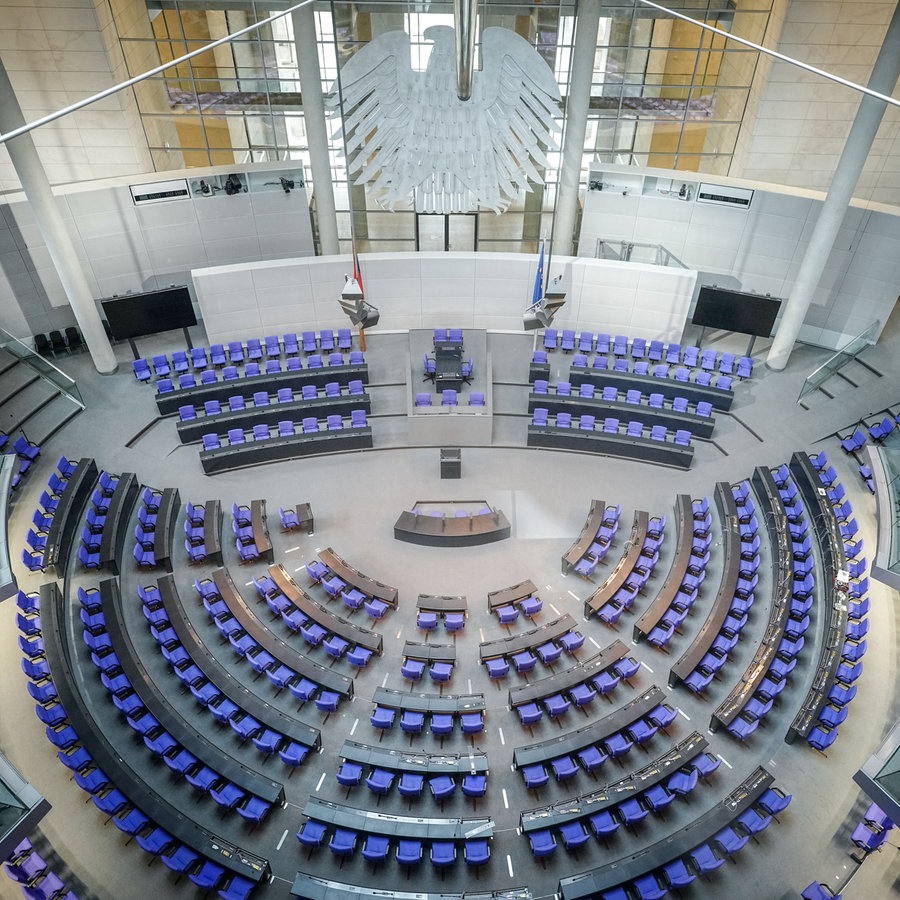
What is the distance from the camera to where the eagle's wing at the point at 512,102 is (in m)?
10.4

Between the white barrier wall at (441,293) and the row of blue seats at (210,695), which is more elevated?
the white barrier wall at (441,293)

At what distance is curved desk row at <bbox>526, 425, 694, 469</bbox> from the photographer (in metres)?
18.0

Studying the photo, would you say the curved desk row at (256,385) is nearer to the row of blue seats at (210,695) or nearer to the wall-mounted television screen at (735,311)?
the row of blue seats at (210,695)

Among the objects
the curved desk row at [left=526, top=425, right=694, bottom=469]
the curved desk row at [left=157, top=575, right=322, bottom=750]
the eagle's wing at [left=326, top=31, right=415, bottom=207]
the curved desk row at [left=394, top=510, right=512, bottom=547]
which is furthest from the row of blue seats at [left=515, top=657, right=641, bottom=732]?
the eagle's wing at [left=326, top=31, right=415, bottom=207]

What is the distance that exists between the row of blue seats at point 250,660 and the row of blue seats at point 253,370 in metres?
6.97

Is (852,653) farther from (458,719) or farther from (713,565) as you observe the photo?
(458,719)

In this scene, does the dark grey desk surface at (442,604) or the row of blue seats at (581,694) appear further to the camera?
the dark grey desk surface at (442,604)

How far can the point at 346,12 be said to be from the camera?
2111cm

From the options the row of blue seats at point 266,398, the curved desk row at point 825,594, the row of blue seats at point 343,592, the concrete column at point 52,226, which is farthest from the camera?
the row of blue seats at point 266,398

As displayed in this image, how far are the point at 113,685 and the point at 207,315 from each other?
11712 mm

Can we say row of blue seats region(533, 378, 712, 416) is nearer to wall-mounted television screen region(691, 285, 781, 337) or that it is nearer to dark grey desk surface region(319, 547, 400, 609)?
wall-mounted television screen region(691, 285, 781, 337)

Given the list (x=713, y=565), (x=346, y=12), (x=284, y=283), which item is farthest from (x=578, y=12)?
(x=713, y=565)

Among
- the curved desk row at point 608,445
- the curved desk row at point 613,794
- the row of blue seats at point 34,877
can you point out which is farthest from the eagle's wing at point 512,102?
the row of blue seats at point 34,877

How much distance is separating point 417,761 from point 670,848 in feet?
13.6
